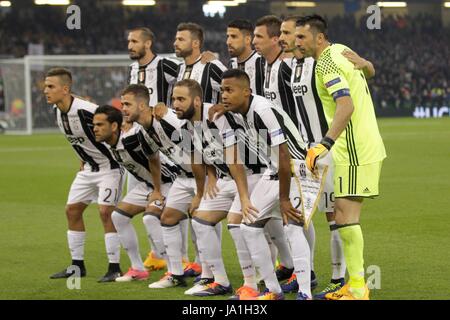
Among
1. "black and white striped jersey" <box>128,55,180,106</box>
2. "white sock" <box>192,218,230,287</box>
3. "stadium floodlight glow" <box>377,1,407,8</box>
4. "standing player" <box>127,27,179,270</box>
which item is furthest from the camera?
"stadium floodlight glow" <box>377,1,407,8</box>

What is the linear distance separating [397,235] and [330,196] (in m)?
3.77

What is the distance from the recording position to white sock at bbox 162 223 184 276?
29.8 ft

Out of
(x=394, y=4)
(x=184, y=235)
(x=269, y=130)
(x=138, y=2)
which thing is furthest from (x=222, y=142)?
(x=394, y=4)

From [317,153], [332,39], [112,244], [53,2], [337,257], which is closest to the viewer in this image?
[317,153]

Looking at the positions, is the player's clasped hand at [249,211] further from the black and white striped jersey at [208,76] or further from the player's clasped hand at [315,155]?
the black and white striped jersey at [208,76]

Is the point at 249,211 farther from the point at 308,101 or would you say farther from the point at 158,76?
the point at 158,76

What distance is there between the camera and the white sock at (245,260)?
8.29 meters

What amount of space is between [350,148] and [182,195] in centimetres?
196

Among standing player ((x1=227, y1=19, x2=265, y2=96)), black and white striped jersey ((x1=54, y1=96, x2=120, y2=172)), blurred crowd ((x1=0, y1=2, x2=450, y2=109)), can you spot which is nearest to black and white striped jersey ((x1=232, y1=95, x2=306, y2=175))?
standing player ((x1=227, y1=19, x2=265, y2=96))

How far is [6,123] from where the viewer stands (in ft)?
124

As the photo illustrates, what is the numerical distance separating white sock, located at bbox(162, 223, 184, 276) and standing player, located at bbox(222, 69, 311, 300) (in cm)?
118

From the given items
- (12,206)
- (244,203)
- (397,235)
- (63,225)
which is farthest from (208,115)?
(12,206)

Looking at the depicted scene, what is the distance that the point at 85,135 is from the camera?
32.6 feet

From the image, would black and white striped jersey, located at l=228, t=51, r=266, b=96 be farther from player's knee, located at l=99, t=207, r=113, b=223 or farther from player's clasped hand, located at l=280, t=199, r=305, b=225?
player's clasped hand, located at l=280, t=199, r=305, b=225
